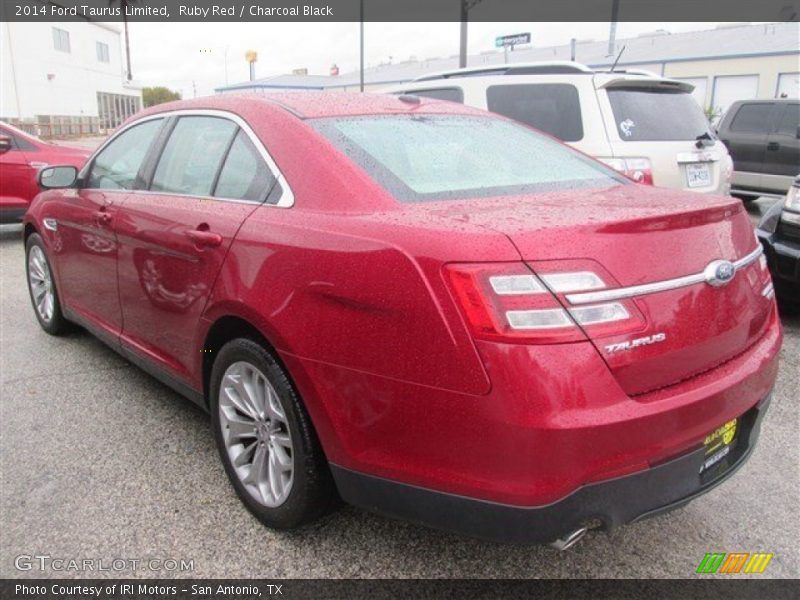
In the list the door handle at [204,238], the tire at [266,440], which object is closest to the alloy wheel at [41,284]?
the door handle at [204,238]

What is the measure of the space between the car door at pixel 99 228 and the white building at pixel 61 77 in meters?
36.0

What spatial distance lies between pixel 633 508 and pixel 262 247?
142 centimetres

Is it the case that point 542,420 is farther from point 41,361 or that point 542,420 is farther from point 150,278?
point 41,361

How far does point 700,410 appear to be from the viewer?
6.36ft

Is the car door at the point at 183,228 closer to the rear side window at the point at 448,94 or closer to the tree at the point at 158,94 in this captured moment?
the rear side window at the point at 448,94

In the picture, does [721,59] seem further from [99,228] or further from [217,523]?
[217,523]

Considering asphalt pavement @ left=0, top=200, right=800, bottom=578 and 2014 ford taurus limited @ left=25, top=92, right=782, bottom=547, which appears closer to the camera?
2014 ford taurus limited @ left=25, top=92, right=782, bottom=547

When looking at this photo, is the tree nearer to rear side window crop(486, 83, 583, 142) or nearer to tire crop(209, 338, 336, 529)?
rear side window crop(486, 83, 583, 142)

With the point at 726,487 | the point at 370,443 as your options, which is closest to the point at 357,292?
the point at 370,443

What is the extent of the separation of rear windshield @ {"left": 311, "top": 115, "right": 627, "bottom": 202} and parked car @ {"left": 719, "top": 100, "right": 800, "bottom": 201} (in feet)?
29.1

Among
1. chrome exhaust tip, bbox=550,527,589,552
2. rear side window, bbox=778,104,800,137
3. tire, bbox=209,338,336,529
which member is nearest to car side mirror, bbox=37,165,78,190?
tire, bbox=209,338,336,529

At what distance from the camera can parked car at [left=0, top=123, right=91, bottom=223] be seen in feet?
28.3

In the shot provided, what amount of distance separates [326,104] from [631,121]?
355 centimetres

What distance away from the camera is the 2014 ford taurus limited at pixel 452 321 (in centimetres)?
176
